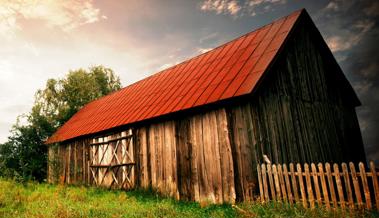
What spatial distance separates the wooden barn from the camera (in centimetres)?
950

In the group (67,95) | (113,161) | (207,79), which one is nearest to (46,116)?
(67,95)

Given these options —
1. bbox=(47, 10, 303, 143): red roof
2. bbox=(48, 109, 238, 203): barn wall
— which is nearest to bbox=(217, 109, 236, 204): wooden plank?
bbox=(48, 109, 238, 203): barn wall

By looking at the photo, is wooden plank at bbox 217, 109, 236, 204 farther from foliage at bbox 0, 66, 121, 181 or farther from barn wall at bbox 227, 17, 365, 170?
foliage at bbox 0, 66, 121, 181

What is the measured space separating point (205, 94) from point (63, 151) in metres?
13.2

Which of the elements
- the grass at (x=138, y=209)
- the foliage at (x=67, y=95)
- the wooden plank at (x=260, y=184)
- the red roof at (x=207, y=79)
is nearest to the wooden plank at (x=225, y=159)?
the grass at (x=138, y=209)

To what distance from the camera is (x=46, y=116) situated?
26.9 meters

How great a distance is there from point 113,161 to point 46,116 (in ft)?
51.6

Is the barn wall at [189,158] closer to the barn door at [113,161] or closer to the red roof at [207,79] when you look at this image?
the barn door at [113,161]

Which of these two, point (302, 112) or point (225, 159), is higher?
point (302, 112)

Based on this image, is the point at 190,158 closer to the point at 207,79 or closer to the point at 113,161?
the point at 207,79

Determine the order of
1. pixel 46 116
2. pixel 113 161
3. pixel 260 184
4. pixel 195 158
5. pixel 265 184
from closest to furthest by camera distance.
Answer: pixel 265 184, pixel 260 184, pixel 195 158, pixel 113 161, pixel 46 116

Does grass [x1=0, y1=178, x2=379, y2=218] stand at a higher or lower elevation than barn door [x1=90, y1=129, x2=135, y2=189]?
lower

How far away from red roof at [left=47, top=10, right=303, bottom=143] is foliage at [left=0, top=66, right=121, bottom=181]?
7660 mm

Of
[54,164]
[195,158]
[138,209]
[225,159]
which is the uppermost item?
[54,164]
